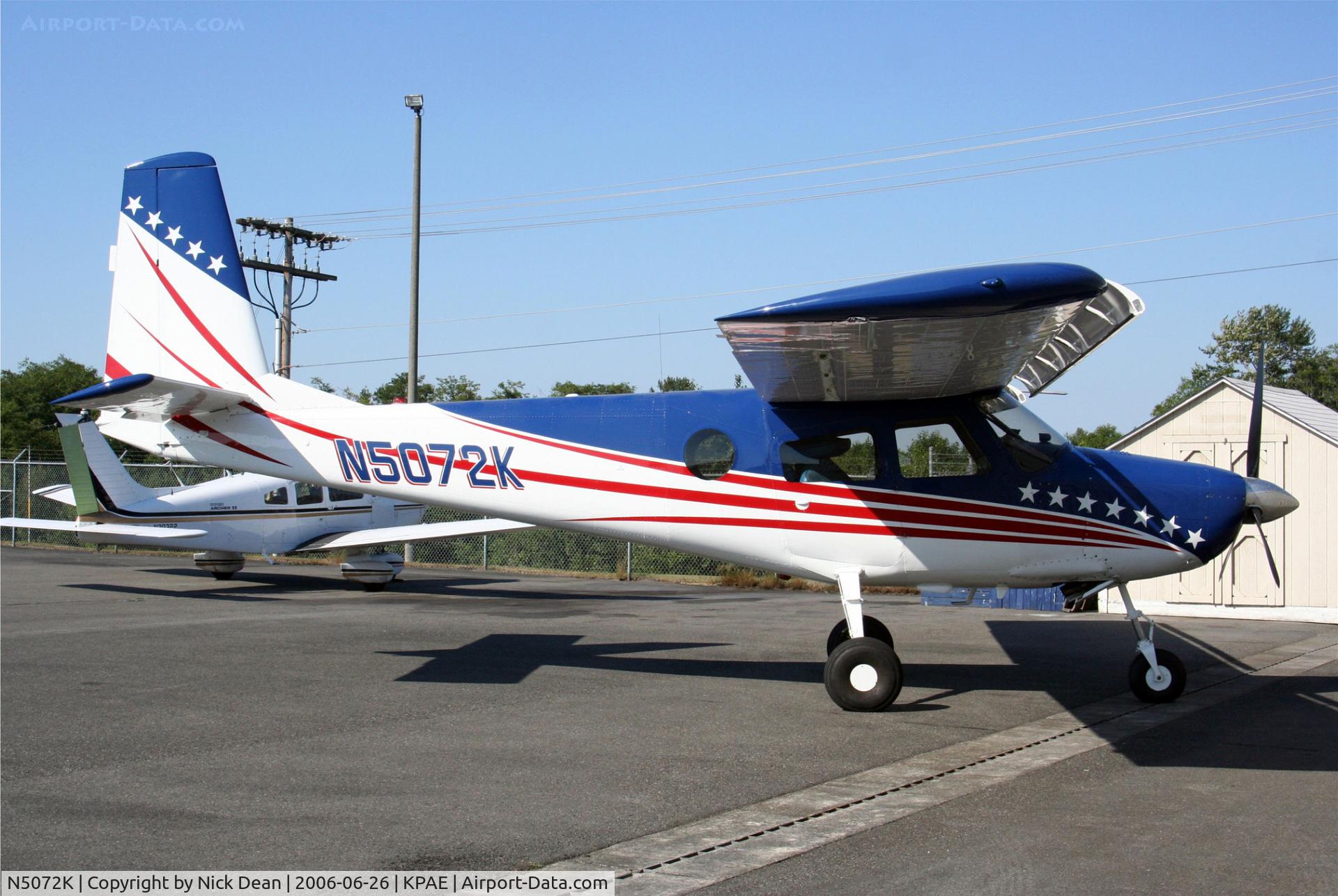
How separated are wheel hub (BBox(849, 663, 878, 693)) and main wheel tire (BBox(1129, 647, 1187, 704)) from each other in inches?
84.6

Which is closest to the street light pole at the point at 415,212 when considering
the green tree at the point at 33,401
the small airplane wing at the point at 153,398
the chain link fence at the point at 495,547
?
the chain link fence at the point at 495,547

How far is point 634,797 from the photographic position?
17.9 ft

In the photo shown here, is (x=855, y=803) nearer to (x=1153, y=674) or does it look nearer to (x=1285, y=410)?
(x=1153, y=674)

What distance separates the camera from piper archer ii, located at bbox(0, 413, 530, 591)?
1792cm

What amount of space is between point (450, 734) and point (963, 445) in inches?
181

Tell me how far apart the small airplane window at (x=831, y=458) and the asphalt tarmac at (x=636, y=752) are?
1794 mm

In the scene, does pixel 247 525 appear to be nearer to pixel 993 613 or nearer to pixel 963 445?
pixel 993 613

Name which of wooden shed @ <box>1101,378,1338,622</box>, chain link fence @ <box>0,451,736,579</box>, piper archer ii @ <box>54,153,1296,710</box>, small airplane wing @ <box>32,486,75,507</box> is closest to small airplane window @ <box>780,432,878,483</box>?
piper archer ii @ <box>54,153,1296,710</box>

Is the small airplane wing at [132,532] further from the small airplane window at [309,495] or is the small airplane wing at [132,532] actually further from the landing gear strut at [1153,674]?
the landing gear strut at [1153,674]

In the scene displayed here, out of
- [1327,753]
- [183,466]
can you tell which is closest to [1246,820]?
[1327,753]

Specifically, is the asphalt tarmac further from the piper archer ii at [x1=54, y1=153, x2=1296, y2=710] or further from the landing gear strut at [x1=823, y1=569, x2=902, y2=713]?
the piper archer ii at [x1=54, y1=153, x2=1296, y2=710]

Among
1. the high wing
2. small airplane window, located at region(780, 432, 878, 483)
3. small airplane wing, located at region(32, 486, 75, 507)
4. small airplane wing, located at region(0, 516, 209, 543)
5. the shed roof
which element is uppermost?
the shed roof

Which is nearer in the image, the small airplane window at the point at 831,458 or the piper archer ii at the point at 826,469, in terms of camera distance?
the piper archer ii at the point at 826,469

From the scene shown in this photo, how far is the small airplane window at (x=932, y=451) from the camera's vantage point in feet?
27.9
